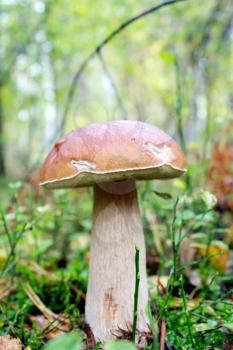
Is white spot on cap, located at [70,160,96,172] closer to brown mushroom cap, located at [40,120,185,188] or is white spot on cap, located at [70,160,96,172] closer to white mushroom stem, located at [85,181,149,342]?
brown mushroom cap, located at [40,120,185,188]

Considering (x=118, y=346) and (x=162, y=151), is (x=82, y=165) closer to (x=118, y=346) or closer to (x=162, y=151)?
(x=162, y=151)

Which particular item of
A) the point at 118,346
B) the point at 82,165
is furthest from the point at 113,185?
the point at 118,346

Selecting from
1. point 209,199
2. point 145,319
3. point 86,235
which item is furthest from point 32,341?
point 86,235

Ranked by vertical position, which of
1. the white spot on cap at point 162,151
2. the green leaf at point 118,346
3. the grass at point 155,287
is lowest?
the grass at point 155,287

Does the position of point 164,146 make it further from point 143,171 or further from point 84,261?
point 84,261

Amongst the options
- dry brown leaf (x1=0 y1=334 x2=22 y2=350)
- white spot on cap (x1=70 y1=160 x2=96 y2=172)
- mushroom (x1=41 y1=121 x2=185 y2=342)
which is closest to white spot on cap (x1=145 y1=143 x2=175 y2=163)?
mushroom (x1=41 y1=121 x2=185 y2=342)

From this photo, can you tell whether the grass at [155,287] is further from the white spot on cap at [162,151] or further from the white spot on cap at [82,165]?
the white spot on cap at [82,165]

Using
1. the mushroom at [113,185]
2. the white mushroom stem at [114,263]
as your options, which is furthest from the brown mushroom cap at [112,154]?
the white mushroom stem at [114,263]
